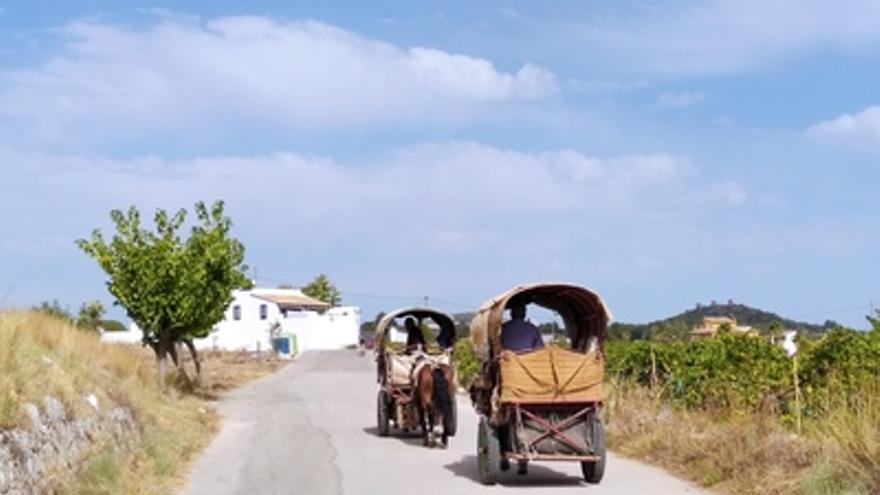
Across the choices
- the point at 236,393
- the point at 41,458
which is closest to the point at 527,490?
the point at 41,458

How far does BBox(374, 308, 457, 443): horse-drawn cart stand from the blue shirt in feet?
16.5

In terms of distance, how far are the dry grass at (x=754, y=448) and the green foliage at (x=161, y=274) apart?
1952cm

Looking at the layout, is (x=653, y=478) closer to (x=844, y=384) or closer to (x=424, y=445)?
(x=844, y=384)

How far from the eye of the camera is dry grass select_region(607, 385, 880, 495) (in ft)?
40.3

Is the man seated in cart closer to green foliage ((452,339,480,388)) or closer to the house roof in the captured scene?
green foliage ((452,339,480,388))

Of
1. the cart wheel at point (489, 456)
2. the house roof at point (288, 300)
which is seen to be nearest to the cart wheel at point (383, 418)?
the cart wheel at point (489, 456)

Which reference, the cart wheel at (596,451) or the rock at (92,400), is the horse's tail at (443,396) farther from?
the rock at (92,400)

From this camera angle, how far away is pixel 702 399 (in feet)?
75.7

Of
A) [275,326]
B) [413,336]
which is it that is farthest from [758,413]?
[275,326]

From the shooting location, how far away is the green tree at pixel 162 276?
3772 centimetres

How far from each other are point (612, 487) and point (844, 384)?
517cm

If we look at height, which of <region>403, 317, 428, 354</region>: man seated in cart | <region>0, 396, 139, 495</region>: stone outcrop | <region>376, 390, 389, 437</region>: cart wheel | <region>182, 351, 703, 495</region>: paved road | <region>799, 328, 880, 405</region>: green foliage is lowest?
<region>182, 351, 703, 495</region>: paved road

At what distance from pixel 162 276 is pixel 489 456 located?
24.0m

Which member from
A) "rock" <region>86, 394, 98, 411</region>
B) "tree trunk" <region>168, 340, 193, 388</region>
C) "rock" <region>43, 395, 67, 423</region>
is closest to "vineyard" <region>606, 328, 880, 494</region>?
"rock" <region>43, 395, 67, 423</region>
